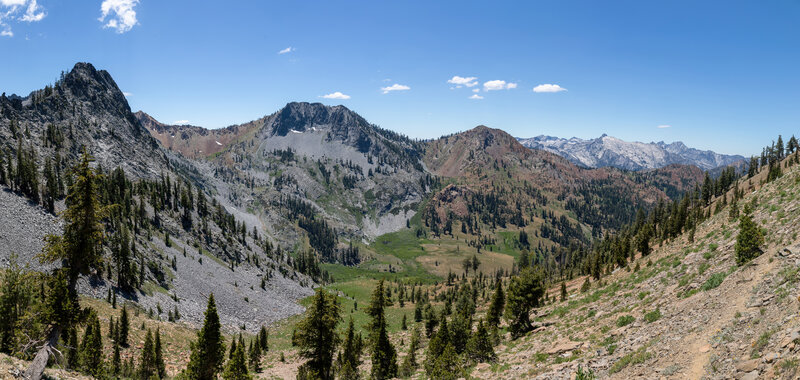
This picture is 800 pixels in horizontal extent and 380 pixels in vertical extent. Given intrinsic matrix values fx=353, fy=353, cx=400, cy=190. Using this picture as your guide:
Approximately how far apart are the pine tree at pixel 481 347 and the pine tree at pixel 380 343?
10.2 meters

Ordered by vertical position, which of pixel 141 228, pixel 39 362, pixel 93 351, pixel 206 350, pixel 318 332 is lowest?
pixel 93 351

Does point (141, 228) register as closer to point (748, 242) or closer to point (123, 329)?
point (123, 329)

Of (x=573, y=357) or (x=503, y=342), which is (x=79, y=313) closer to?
(x=573, y=357)

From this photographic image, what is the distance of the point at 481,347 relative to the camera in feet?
140

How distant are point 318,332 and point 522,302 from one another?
27.4 metres

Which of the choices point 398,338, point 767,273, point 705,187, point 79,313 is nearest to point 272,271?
point 398,338

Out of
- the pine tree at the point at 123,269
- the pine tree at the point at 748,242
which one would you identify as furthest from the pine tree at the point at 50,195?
the pine tree at the point at 748,242

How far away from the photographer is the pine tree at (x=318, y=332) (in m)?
34.3

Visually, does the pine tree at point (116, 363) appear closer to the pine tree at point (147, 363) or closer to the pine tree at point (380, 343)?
the pine tree at point (147, 363)

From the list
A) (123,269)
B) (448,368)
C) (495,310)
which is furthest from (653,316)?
(123,269)

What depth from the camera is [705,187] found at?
168 metres

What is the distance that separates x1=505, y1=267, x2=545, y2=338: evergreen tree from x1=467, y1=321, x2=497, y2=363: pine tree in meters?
6.83

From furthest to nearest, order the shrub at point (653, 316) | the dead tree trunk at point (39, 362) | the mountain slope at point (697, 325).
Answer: the shrub at point (653, 316), the dead tree trunk at point (39, 362), the mountain slope at point (697, 325)

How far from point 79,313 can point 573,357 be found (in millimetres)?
34611
